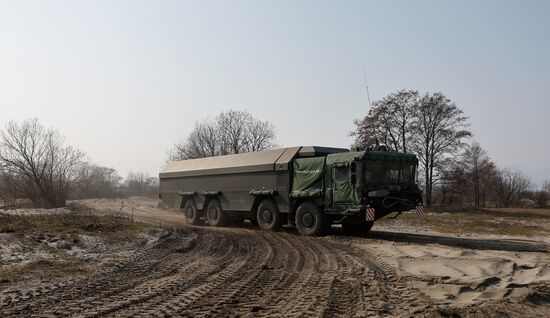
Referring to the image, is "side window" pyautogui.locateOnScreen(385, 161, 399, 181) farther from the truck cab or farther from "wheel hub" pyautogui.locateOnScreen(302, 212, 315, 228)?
"wheel hub" pyautogui.locateOnScreen(302, 212, 315, 228)

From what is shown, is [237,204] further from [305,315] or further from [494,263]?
[305,315]

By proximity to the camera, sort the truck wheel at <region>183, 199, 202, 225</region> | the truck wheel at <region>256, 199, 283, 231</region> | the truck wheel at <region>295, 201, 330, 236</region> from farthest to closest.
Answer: the truck wheel at <region>183, 199, 202, 225</region>
the truck wheel at <region>256, 199, 283, 231</region>
the truck wheel at <region>295, 201, 330, 236</region>

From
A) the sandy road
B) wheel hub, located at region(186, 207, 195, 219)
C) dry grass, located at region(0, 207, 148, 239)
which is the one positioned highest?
wheel hub, located at region(186, 207, 195, 219)

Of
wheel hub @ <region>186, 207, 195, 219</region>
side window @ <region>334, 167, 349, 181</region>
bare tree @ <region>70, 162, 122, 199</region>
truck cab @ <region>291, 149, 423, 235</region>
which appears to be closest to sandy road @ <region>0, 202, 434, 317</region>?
truck cab @ <region>291, 149, 423, 235</region>

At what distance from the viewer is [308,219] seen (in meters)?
16.4

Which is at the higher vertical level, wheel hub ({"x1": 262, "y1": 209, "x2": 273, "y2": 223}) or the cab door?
the cab door

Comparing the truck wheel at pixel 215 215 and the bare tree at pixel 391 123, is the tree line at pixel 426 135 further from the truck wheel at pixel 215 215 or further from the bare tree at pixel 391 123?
the truck wheel at pixel 215 215

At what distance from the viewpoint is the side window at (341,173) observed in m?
15.3

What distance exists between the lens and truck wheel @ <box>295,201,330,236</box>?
15836 millimetres

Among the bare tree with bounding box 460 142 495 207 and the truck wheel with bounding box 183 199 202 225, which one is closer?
the truck wheel with bounding box 183 199 202 225

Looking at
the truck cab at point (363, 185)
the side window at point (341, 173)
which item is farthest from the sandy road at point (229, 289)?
the side window at point (341, 173)

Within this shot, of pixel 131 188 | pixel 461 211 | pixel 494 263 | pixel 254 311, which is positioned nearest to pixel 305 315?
pixel 254 311

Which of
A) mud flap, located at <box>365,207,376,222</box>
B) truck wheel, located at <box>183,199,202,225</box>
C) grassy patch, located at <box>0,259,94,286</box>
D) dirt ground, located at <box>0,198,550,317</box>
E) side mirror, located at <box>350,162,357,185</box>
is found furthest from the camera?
truck wheel, located at <box>183,199,202,225</box>

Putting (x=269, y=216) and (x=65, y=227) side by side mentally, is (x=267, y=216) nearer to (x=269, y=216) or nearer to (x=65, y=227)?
(x=269, y=216)
